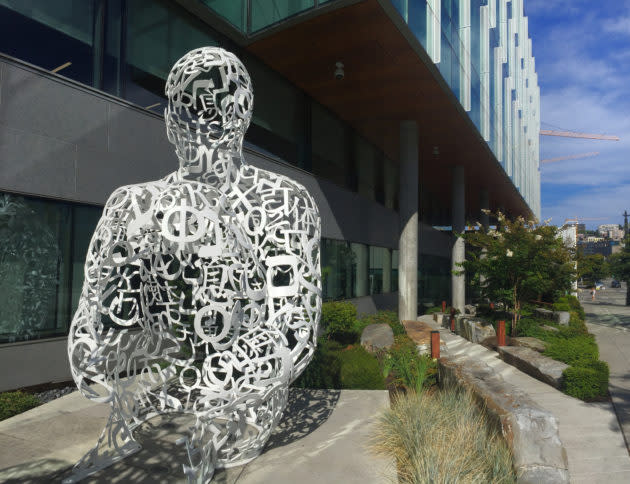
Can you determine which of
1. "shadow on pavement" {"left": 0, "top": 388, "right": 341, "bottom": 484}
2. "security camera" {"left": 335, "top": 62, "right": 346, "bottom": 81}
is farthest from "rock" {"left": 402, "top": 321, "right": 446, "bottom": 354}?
"security camera" {"left": 335, "top": 62, "right": 346, "bottom": 81}

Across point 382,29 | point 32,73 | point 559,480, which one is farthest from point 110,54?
point 559,480

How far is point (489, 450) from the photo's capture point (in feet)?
15.3

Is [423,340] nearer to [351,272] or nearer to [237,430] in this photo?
[351,272]

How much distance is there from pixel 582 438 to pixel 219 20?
1058cm

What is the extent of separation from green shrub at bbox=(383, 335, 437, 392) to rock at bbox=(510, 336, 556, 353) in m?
3.35

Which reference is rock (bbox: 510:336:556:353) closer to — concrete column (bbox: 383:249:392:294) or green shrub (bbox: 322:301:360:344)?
green shrub (bbox: 322:301:360:344)

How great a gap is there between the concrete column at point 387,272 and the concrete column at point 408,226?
3.57 meters

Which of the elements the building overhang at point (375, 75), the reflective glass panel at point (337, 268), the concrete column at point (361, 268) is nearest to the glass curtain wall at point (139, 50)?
the building overhang at point (375, 75)

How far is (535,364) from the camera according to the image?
891cm

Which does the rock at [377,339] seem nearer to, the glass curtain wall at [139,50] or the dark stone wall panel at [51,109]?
the glass curtain wall at [139,50]

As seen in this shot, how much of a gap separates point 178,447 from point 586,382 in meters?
6.41

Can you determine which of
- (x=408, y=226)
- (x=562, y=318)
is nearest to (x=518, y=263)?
(x=562, y=318)

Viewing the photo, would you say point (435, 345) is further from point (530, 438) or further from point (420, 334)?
point (530, 438)

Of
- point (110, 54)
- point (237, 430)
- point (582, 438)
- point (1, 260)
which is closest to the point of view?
point (237, 430)
